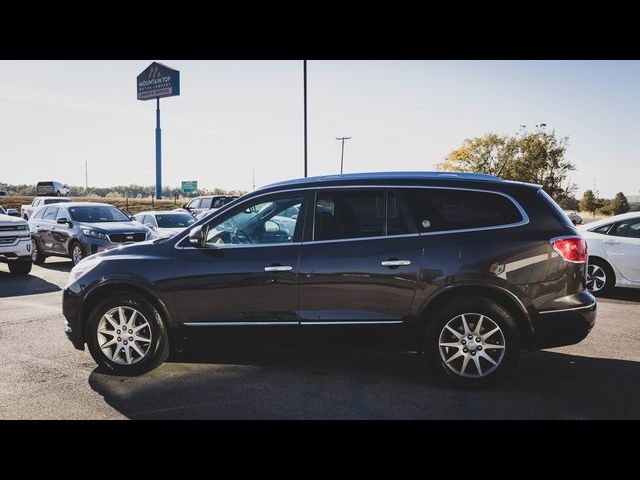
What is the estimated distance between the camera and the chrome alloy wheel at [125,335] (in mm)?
5328

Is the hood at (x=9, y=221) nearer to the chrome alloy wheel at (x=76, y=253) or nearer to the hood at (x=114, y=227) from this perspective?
the chrome alloy wheel at (x=76, y=253)

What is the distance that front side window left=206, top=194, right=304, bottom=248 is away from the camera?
17.3 ft

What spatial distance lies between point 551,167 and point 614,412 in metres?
44.9

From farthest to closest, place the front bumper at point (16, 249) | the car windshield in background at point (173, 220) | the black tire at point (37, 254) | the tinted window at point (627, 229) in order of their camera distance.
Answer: the car windshield in background at point (173, 220), the black tire at point (37, 254), the front bumper at point (16, 249), the tinted window at point (627, 229)

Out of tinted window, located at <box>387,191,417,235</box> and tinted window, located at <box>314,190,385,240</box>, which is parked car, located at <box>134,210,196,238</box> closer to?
tinted window, located at <box>314,190,385,240</box>

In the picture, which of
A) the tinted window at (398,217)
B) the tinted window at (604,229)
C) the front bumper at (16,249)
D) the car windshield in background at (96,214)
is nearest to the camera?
the tinted window at (398,217)

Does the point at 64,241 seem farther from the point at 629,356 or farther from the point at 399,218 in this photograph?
the point at 629,356

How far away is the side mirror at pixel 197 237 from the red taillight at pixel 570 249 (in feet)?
10.2

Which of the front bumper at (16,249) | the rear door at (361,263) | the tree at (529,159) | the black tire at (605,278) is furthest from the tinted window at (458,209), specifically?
the tree at (529,159)

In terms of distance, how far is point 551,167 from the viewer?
45.6 metres

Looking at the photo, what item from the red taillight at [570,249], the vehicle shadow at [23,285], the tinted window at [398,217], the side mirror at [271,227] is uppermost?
the tinted window at [398,217]

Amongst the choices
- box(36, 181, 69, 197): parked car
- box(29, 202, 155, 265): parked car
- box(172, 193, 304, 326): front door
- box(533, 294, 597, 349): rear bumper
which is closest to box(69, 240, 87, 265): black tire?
box(29, 202, 155, 265): parked car

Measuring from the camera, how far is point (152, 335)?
5.29 meters

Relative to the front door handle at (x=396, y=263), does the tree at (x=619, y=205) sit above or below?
below
